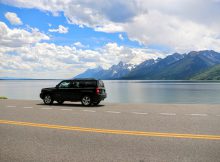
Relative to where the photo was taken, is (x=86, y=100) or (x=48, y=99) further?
(x=48, y=99)

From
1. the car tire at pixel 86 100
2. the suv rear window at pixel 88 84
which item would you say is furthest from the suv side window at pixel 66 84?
the car tire at pixel 86 100

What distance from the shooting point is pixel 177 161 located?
6805 millimetres

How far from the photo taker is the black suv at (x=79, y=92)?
23.3 meters

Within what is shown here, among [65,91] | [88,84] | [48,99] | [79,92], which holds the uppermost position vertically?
A: [88,84]

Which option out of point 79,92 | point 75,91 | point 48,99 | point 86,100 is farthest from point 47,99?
point 86,100

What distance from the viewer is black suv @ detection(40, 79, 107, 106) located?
2334 centimetres

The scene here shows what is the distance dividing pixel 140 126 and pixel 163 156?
491 cm

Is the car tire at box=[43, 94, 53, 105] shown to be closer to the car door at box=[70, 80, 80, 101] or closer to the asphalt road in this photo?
the car door at box=[70, 80, 80, 101]

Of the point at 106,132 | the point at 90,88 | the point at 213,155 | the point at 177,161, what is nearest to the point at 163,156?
the point at 177,161

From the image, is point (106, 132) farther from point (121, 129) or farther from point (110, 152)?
point (110, 152)

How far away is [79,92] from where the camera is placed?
936 inches

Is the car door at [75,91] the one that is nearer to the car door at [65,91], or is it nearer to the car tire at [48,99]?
the car door at [65,91]

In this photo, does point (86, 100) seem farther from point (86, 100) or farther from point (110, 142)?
point (110, 142)

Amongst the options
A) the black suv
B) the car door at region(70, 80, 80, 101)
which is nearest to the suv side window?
the black suv
